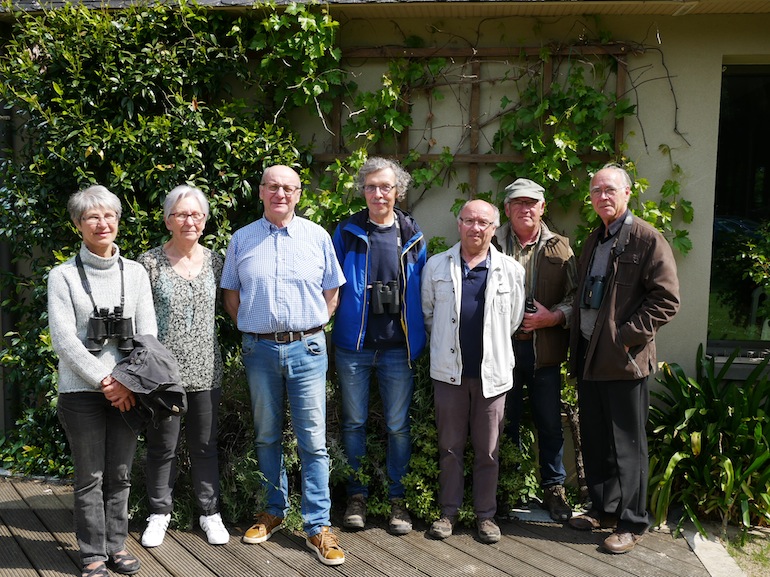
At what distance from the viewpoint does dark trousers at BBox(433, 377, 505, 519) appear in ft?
12.0

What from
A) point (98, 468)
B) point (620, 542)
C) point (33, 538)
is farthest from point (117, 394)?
point (620, 542)

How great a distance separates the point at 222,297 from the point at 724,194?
11.7 ft

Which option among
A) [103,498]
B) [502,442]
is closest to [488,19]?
[502,442]

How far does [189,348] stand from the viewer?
347 cm

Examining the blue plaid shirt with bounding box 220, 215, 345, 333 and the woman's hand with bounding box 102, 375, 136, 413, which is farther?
the blue plaid shirt with bounding box 220, 215, 345, 333

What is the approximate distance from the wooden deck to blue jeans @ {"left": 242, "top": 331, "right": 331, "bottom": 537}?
25cm

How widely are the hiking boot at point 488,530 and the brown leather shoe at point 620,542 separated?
58 centimetres

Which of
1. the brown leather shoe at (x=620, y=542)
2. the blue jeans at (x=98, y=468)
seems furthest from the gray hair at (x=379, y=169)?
the brown leather shoe at (x=620, y=542)

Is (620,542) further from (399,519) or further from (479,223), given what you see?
(479,223)

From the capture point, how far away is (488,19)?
15.1 feet

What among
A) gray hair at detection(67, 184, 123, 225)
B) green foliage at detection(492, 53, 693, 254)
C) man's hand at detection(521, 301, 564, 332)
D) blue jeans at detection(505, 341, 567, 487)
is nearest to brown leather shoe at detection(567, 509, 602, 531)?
blue jeans at detection(505, 341, 567, 487)

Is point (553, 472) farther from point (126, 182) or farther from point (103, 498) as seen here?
point (126, 182)

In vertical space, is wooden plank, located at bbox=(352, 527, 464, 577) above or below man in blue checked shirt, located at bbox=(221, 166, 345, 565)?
below

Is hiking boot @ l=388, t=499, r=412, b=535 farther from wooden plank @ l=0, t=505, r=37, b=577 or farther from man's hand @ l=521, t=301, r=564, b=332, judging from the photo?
wooden plank @ l=0, t=505, r=37, b=577
